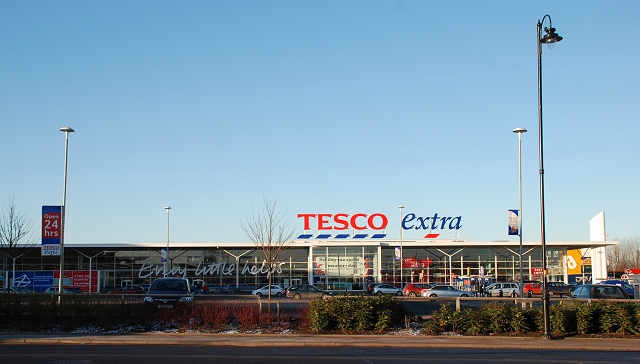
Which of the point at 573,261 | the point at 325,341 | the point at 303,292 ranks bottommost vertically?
the point at 303,292

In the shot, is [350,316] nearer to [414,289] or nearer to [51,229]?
[51,229]

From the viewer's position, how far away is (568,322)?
22.9m

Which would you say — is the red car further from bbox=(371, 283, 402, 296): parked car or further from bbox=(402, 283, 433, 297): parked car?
bbox=(371, 283, 402, 296): parked car

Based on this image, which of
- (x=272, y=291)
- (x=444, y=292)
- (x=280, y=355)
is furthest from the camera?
(x=272, y=291)

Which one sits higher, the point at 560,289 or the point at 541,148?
the point at 541,148

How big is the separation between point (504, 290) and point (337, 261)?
53.9 ft

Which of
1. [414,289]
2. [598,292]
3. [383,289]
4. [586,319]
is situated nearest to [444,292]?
[414,289]

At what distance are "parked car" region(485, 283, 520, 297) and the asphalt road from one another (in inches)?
1564

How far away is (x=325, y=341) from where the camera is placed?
67.0 ft

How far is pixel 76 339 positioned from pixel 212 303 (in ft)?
18.3

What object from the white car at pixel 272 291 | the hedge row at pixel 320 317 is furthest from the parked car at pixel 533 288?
the hedge row at pixel 320 317

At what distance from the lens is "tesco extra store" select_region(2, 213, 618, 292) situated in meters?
66.6

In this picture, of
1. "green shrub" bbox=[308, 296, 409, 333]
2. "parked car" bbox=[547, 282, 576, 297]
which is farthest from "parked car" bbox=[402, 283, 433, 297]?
"green shrub" bbox=[308, 296, 409, 333]

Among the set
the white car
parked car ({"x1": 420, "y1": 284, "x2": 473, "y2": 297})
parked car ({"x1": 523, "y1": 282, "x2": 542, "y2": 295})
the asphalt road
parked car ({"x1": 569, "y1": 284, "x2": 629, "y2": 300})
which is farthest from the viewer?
the white car
